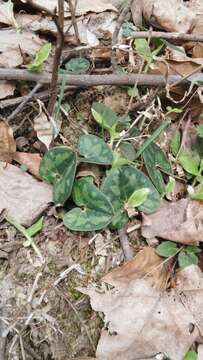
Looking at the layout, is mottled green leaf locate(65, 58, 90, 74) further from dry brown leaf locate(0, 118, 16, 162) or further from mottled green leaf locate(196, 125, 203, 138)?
mottled green leaf locate(196, 125, 203, 138)

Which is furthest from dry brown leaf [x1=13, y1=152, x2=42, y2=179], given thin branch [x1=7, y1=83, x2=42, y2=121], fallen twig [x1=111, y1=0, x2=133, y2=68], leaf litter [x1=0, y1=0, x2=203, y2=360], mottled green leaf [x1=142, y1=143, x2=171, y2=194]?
fallen twig [x1=111, y1=0, x2=133, y2=68]

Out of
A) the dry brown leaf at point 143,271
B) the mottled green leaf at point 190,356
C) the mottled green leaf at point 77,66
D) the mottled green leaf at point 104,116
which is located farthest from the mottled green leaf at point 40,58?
the mottled green leaf at point 190,356

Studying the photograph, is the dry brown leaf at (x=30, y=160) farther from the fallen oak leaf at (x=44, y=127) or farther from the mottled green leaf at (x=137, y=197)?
the mottled green leaf at (x=137, y=197)

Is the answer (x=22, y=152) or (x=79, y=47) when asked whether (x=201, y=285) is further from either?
(x=79, y=47)

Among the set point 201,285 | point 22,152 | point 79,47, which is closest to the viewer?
point 201,285

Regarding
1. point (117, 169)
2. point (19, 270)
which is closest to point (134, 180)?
point (117, 169)

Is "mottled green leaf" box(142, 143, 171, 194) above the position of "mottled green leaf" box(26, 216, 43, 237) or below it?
above

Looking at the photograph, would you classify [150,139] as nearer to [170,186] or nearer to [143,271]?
[170,186]
